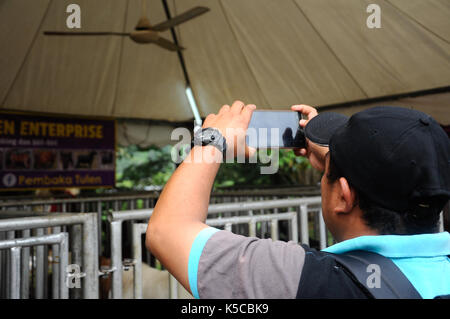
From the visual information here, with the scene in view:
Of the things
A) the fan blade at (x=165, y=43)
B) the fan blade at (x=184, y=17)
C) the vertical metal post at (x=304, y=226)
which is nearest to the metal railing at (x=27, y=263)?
the vertical metal post at (x=304, y=226)

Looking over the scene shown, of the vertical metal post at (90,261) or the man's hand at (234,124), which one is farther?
the vertical metal post at (90,261)

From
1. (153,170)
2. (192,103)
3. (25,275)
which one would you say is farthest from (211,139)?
(153,170)

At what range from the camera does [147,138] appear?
9039mm

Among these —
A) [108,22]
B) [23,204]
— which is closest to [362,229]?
[23,204]

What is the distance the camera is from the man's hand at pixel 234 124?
1069mm

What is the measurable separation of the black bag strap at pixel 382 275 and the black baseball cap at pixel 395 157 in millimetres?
135

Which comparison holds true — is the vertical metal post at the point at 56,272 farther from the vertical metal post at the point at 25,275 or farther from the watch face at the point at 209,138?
the watch face at the point at 209,138

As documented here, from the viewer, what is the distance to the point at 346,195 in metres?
0.99

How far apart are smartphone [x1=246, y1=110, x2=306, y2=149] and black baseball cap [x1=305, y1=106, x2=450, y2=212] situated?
1.17 feet

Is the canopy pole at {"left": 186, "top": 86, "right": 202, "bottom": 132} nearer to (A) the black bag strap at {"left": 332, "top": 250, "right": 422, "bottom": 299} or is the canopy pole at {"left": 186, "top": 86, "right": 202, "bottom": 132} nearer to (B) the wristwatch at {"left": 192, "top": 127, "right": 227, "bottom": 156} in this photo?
(B) the wristwatch at {"left": 192, "top": 127, "right": 227, "bottom": 156}

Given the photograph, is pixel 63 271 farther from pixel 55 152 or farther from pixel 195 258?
pixel 55 152

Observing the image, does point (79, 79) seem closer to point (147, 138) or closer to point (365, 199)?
point (147, 138)

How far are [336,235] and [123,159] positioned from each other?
64.3ft

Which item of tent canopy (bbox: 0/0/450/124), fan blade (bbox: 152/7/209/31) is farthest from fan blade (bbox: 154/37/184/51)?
tent canopy (bbox: 0/0/450/124)
